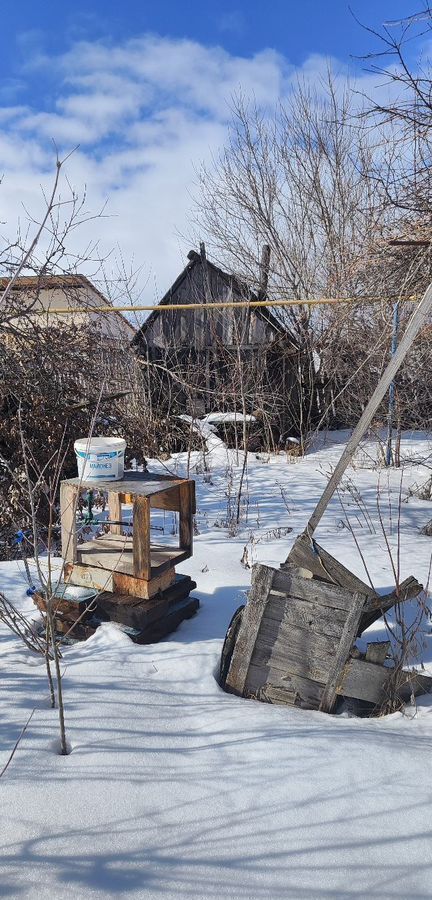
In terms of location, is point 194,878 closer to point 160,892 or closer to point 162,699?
point 160,892

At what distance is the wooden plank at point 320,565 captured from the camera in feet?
9.03

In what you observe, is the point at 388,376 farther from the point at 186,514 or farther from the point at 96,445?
the point at 96,445

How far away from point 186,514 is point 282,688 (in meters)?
1.08

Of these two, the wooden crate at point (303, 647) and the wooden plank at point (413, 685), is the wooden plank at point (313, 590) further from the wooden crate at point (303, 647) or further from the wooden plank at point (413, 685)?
the wooden plank at point (413, 685)

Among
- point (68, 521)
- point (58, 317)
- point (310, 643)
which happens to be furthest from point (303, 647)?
point (58, 317)

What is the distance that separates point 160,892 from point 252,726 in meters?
0.85

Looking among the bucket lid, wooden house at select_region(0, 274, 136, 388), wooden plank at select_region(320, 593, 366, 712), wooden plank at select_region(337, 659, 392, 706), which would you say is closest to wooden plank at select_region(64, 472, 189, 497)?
the bucket lid

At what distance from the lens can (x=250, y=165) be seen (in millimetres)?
14883

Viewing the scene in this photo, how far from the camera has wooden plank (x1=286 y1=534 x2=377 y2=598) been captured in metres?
2.75

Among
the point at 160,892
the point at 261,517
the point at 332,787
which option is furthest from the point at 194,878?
the point at 261,517

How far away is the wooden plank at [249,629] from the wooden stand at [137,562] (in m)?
0.54

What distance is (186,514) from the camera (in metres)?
3.35

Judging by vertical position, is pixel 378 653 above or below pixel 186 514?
below

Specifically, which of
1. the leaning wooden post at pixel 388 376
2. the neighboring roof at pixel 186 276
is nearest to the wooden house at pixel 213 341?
the neighboring roof at pixel 186 276
